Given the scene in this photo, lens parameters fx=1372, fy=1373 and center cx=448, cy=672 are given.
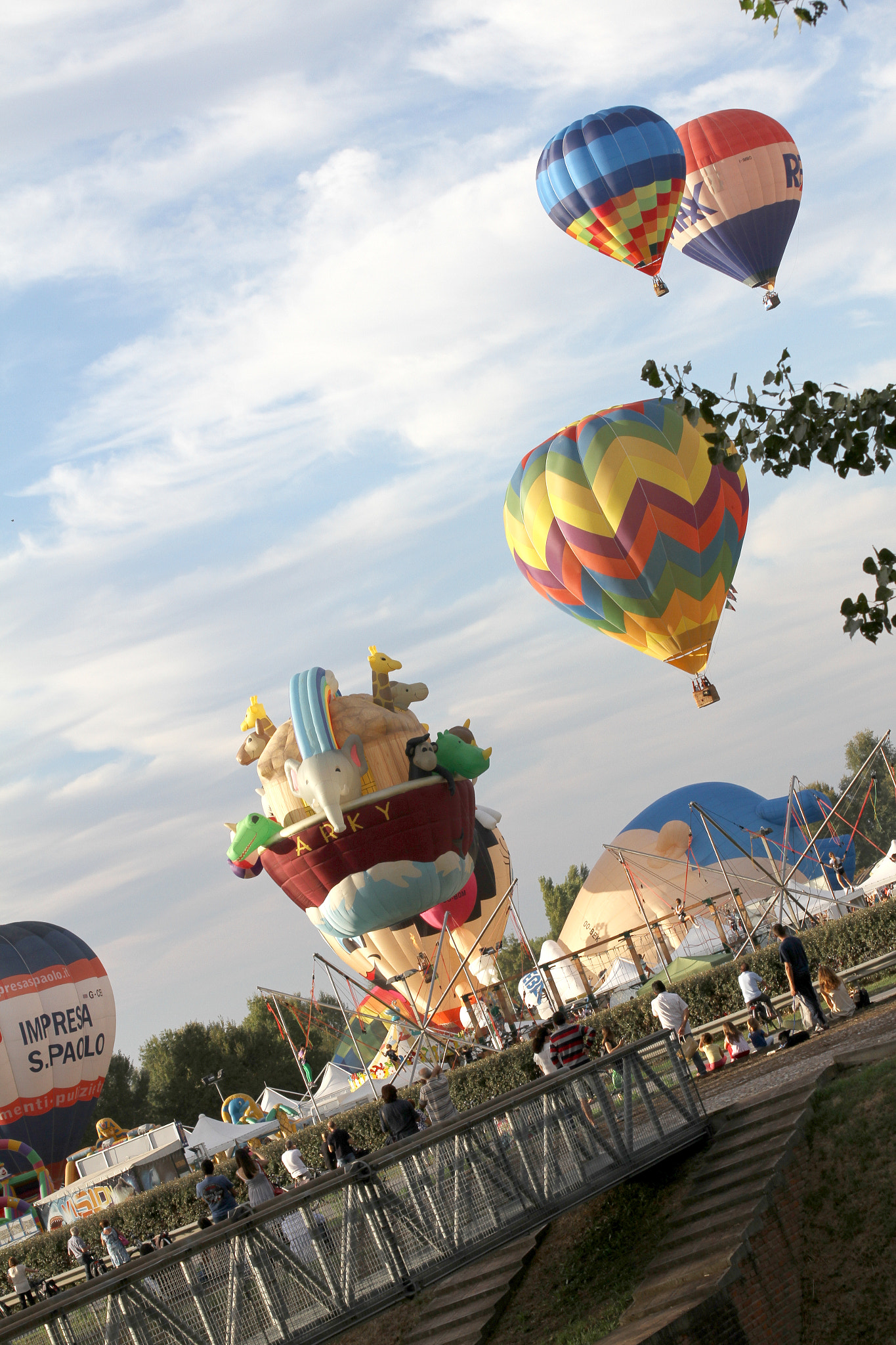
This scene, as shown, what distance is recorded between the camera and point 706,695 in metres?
31.0

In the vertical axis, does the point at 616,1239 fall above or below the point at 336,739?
below

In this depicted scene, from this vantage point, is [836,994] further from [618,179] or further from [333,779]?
[618,179]

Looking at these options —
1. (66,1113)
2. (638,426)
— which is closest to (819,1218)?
(638,426)

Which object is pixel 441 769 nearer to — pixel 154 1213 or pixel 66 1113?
pixel 154 1213

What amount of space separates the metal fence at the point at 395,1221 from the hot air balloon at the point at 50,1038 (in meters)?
31.3

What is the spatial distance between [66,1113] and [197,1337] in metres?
34.4

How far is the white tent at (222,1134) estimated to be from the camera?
113 feet

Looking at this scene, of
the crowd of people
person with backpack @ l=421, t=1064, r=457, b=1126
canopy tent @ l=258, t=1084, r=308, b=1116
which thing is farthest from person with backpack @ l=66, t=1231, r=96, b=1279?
canopy tent @ l=258, t=1084, r=308, b=1116

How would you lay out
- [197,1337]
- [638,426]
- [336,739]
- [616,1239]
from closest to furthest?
1. [197,1337]
2. [616,1239]
3. [336,739]
4. [638,426]

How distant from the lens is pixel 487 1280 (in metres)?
11.9

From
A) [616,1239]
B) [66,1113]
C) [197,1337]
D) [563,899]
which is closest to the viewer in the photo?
[197,1337]

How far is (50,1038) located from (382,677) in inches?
739

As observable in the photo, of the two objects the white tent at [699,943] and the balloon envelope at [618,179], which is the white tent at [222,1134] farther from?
the balloon envelope at [618,179]

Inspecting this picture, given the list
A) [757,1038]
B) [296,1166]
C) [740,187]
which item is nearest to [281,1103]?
[296,1166]
